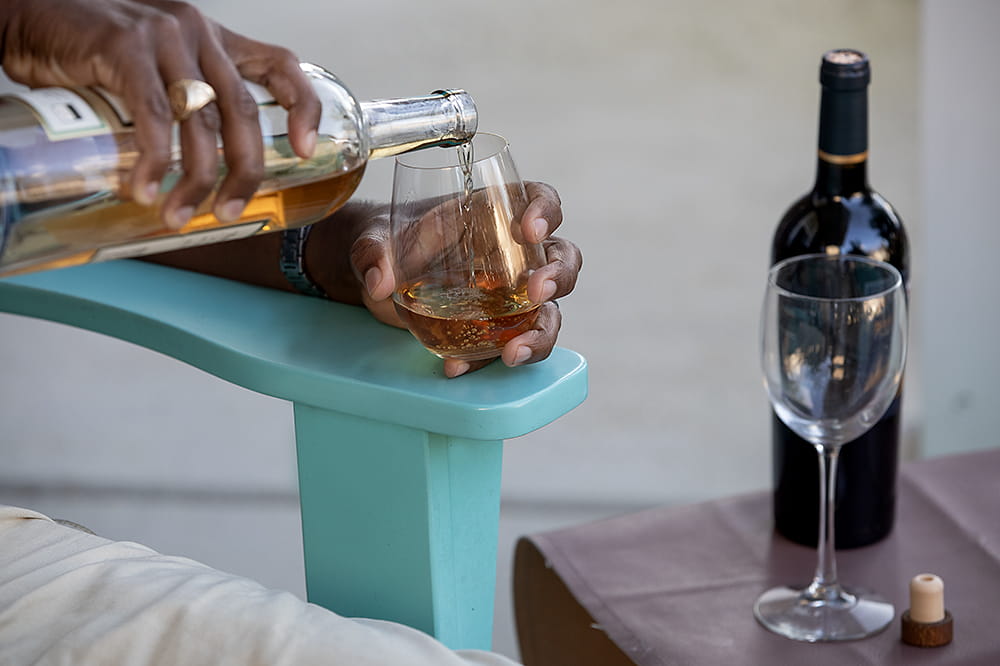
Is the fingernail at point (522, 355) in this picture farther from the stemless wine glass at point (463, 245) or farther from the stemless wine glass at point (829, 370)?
the stemless wine glass at point (829, 370)

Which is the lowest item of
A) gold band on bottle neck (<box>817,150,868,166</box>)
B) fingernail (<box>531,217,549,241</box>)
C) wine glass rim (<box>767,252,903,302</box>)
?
wine glass rim (<box>767,252,903,302</box>)

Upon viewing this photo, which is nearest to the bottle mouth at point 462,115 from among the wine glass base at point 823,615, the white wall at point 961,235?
the wine glass base at point 823,615

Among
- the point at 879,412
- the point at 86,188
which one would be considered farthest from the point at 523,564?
the point at 86,188

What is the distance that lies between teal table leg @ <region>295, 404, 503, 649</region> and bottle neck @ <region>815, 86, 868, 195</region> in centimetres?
38

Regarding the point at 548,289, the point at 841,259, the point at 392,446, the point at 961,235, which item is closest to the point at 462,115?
the point at 548,289

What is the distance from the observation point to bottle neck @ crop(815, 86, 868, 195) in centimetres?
100

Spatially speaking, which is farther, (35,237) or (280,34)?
(280,34)

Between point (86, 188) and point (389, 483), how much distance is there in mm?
303

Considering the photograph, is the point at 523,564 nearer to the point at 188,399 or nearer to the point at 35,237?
the point at 35,237

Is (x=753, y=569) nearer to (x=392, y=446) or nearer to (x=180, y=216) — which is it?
(x=392, y=446)

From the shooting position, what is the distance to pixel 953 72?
104 inches

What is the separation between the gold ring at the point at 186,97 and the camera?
69 cm

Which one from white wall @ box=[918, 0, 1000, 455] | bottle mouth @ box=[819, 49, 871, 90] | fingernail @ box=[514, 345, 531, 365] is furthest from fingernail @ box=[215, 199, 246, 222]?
white wall @ box=[918, 0, 1000, 455]

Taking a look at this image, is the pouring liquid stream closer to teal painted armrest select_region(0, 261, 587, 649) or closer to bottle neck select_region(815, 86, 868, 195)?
teal painted armrest select_region(0, 261, 587, 649)
